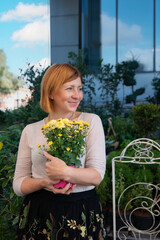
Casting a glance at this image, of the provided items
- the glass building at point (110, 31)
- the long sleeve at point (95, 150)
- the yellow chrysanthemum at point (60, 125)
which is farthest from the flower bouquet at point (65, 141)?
the glass building at point (110, 31)

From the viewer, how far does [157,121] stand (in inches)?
180

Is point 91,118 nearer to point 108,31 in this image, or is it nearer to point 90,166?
point 90,166

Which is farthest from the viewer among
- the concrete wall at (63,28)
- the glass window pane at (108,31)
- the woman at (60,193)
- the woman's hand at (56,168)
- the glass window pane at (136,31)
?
the glass window pane at (108,31)

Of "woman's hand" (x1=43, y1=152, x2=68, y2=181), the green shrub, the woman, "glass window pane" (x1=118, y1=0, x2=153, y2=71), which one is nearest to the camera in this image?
"woman's hand" (x1=43, y1=152, x2=68, y2=181)

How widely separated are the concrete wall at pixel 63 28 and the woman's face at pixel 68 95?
9866 mm

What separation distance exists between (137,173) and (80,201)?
1.88 m

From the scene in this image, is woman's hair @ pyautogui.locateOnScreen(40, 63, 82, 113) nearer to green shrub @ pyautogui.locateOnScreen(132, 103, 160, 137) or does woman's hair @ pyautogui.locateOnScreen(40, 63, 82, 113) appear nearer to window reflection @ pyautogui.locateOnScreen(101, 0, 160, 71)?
green shrub @ pyautogui.locateOnScreen(132, 103, 160, 137)

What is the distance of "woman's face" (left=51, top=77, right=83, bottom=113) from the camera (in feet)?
4.16

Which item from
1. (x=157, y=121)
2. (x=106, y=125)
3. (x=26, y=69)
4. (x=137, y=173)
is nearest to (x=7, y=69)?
(x=26, y=69)

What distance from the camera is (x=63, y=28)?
1108 centimetres

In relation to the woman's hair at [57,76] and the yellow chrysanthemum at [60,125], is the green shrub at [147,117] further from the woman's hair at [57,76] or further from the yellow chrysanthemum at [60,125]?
the yellow chrysanthemum at [60,125]

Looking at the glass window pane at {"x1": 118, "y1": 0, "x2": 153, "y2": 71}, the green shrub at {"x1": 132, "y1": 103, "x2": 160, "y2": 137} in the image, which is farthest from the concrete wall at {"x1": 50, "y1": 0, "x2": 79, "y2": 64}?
the green shrub at {"x1": 132, "y1": 103, "x2": 160, "y2": 137}

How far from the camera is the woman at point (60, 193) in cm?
120

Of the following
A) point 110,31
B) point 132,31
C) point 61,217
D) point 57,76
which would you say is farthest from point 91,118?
point 110,31
